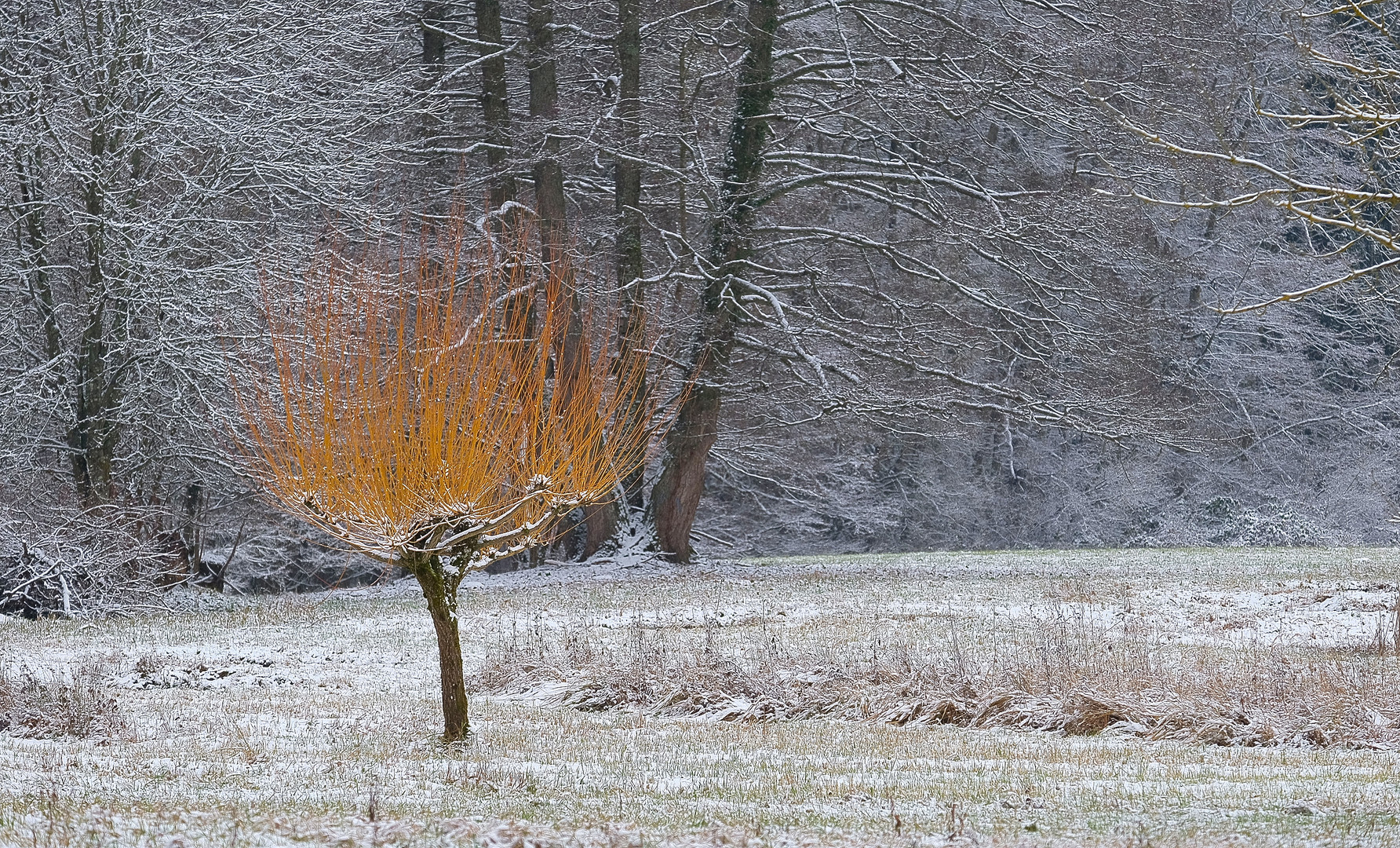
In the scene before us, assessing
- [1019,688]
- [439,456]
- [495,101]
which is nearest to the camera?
[439,456]

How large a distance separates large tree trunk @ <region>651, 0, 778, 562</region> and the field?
498cm

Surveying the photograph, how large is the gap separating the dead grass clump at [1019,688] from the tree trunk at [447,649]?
2064mm

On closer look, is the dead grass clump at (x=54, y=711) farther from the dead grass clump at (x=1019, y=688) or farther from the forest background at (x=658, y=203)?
the forest background at (x=658, y=203)

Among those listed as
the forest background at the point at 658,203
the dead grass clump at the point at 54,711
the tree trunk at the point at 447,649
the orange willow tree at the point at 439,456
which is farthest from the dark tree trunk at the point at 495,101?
the tree trunk at the point at 447,649

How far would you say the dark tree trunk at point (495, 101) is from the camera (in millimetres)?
22656

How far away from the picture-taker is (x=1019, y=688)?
10039mm

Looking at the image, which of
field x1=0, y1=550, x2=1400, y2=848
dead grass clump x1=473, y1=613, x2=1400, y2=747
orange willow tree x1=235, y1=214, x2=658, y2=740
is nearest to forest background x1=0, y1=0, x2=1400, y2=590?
field x1=0, y1=550, x2=1400, y2=848

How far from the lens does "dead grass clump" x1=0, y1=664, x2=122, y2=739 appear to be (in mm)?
8930

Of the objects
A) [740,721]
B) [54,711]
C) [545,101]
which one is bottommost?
[740,721]

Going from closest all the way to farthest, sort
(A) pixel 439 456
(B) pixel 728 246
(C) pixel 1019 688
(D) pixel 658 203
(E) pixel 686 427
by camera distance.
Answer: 1. (A) pixel 439 456
2. (C) pixel 1019 688
3. (B) pixel 728 246
4. (E) pixel 686 427
5. (D) pixel 658 203

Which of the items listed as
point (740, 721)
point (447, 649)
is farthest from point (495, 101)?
point (447, 649)

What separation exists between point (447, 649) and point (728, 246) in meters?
14.2

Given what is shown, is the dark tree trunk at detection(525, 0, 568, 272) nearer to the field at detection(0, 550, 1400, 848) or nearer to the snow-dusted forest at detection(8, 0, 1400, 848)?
the snow-dusted forest at detection(8, 0, 1400, 848)

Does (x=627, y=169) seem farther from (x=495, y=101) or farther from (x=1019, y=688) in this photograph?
(x=1019, y=688)
